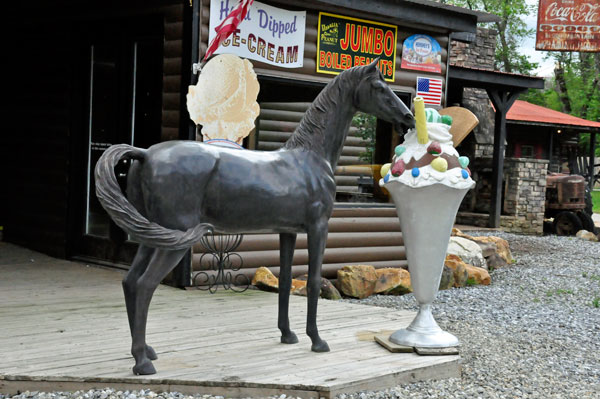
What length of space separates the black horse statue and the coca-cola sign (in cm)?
1013

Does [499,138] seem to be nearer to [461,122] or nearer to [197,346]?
[461,122]

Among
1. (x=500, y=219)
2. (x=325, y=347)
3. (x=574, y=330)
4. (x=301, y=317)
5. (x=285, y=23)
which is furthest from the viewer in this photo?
(x=500, y=219)

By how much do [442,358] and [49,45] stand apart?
611 centimetres

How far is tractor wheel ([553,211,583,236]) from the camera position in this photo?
15.9 m

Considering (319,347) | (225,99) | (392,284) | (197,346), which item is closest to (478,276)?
(392,284)

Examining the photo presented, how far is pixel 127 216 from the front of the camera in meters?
3.68

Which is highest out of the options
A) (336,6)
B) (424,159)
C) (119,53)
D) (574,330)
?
(336,6)

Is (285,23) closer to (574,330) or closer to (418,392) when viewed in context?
(574,330)

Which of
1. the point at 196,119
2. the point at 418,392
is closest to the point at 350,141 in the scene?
the point at 196,119

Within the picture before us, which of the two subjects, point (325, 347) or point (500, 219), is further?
point (500, 219)

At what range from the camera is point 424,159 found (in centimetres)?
456

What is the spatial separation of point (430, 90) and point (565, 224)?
8.49m

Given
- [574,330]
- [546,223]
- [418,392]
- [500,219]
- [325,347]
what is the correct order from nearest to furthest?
[418,392] < [325,347] < [574,330] < [500,219] < [546,223]

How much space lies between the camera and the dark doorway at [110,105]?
7465 mm
